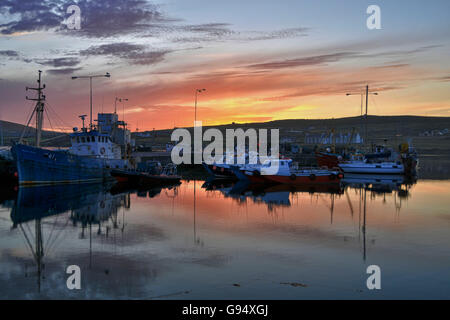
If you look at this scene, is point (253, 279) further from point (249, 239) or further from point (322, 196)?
point (322, 196)

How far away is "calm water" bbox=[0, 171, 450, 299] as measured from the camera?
39.2ft

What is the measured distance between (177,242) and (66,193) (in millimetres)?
18996

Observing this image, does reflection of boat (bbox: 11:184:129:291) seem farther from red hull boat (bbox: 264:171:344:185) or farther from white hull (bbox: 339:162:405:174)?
white hull (bbox: 339:162:405:174)

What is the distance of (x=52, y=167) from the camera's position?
37.6 m

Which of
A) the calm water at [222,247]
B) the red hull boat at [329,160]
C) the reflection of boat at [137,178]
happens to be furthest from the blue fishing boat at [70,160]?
the red hull boat at [329,160]

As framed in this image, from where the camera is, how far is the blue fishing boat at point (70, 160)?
35.7 meters

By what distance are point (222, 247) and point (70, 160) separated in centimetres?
2673

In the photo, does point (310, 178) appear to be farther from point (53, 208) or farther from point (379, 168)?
point (53, 208)

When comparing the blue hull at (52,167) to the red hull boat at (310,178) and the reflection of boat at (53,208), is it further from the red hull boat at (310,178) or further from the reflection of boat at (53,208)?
the red hull boat at (310,178)

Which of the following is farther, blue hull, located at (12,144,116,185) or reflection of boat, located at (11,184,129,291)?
blue hull, located at (12,144,116,185)

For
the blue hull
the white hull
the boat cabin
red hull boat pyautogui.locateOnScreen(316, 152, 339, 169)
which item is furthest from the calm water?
the white hull

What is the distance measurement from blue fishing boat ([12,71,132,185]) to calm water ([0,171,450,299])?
5.31 metres

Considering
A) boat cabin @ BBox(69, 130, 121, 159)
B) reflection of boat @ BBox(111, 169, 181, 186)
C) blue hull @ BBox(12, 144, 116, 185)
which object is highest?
boat cabin @ BBox(69, 130, 121, 159)
